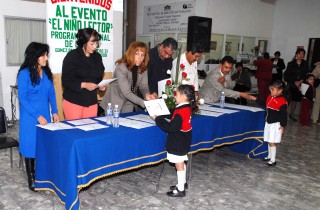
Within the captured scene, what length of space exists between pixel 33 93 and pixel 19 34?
3290 millimetres

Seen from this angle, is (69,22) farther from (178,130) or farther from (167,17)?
(167,17)

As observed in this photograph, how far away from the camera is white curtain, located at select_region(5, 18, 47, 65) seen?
509 centimetres

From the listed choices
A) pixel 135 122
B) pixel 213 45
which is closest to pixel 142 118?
pixel 135 122

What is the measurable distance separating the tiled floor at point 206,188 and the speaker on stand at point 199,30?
11.7 ft

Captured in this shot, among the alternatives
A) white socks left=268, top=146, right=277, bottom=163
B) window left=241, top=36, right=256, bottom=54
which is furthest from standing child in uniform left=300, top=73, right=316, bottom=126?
window left=241, top=36, right=256, bottom=54

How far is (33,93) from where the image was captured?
98.2 inches

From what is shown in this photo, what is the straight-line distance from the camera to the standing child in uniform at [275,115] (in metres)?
3.46

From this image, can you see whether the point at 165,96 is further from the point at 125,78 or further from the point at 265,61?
the point at 265,61

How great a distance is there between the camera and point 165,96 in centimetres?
269

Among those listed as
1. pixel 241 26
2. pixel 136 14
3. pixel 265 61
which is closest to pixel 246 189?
pixel 265 61

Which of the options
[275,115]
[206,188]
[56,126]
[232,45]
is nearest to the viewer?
[56,126]

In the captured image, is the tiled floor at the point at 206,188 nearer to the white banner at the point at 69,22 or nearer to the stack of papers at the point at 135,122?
the stack of papers at the point at 135,122

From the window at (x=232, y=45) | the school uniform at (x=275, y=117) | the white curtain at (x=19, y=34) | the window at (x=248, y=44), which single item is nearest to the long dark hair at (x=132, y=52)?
the school uniform at (x=275, y=117)

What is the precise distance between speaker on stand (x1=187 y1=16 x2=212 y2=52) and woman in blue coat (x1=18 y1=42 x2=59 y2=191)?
4.69m
